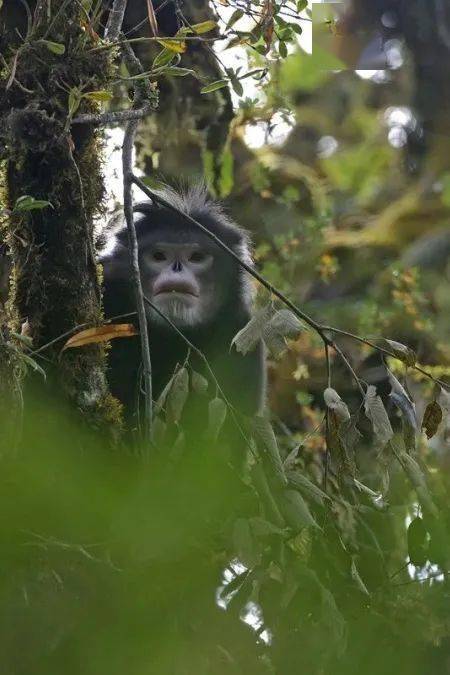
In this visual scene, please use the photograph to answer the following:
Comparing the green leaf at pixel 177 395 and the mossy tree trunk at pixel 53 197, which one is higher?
the mossy tree trunk at pixel 53 197

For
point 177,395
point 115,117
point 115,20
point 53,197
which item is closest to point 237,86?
point 115,20

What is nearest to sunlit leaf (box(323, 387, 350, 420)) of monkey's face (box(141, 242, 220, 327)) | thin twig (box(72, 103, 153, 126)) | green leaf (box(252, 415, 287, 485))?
green leaf (box(252, 415, 287, 485))

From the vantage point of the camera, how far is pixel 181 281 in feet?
11.4

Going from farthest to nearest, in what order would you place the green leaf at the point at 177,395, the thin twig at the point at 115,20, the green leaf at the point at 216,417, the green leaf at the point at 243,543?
the thin twig at the point at 115,20 → the green leaf at the point at 177,395 → the green leaf at the point at 216,417 → the green leaf at the point at 243,543

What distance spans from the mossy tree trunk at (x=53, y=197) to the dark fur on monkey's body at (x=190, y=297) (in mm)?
1235

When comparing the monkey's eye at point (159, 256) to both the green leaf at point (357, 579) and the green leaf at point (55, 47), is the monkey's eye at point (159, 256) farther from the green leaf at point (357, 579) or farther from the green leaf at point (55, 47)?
the green leaf at point (357, 579)

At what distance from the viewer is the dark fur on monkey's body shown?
3412 millimetres

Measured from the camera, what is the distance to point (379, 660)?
1.70 meters

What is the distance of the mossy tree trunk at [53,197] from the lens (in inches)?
77.1

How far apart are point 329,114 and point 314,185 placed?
0.84 m

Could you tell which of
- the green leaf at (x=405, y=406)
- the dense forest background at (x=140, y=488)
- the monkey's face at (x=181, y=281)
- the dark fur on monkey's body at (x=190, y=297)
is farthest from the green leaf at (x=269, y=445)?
the monkey's face at (x=181, y=281)

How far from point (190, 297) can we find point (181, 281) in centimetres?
6

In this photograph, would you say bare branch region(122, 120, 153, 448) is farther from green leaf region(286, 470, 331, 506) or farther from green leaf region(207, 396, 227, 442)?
green leaf region(286, 470, 331, 506)

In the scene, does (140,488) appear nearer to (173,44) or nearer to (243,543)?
(243,543)
